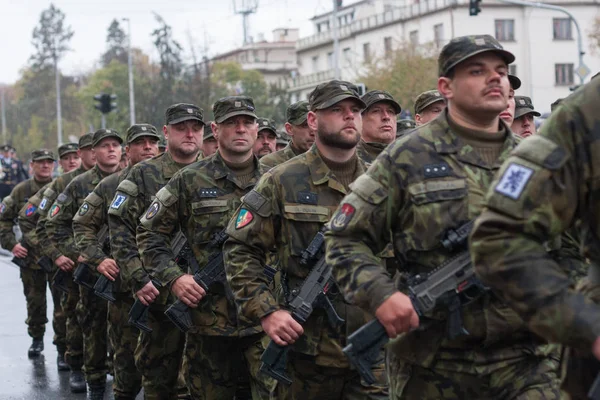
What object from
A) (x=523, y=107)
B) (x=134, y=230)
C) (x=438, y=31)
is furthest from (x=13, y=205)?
(x=438, y=31)

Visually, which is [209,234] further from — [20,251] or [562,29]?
[562,29]

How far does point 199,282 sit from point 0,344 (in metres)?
6.59

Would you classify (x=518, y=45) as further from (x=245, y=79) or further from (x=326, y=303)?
(x=326, y=303)

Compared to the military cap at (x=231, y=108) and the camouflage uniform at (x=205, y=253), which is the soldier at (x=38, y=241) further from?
the military cap at (x=231, y=108)

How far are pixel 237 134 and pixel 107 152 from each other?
3411mm

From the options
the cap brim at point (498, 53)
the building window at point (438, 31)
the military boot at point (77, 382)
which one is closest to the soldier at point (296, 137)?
the military boot at point (77, 382)

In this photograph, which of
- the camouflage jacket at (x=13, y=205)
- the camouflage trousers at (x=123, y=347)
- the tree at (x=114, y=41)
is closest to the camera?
the camouflage trousers at (x=123, y=347)

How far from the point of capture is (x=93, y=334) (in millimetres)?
9852

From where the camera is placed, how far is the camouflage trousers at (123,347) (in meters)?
8.48

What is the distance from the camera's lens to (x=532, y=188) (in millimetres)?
3043

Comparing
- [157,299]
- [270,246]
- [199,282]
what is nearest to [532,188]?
[270,246]

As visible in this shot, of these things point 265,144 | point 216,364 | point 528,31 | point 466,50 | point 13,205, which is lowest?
point 216,364

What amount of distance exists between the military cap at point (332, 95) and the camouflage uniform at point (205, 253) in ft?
4.58

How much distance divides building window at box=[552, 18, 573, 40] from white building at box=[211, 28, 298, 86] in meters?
32.7
